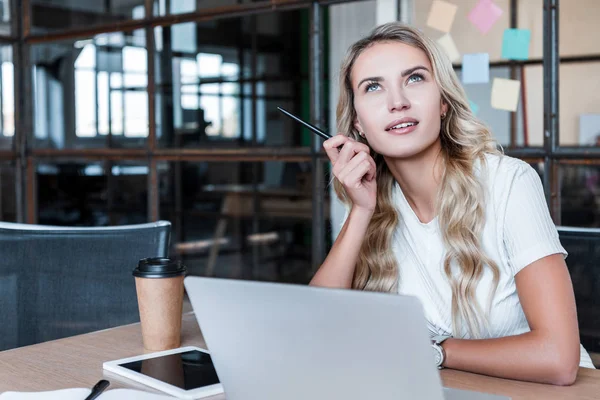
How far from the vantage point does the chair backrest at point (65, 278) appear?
1.68m

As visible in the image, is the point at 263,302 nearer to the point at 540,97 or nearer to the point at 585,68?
the point at 540,97

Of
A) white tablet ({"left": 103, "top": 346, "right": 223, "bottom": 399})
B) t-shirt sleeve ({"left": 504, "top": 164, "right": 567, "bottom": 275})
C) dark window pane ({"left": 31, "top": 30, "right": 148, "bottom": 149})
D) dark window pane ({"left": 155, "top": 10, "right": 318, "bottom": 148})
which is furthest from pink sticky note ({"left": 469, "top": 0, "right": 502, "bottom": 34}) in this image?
dark window pane ({"left": 155, "top": 10, "right": 318, "bottom": 148})

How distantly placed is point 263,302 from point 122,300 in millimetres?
1047

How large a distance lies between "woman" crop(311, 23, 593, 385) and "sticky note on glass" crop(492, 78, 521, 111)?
0.85 m

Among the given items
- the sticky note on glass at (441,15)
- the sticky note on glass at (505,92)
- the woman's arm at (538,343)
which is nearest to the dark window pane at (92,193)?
the sticky note on glass at (441,15)

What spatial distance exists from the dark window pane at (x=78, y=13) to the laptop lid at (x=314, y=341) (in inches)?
101

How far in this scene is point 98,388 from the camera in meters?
1.02

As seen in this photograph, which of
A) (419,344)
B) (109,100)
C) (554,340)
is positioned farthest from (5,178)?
(419,344)

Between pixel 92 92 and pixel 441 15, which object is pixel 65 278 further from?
pixel 92 92

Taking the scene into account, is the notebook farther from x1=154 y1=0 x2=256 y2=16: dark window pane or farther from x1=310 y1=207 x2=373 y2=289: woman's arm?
x1=154 y1=0 x2=256 y2=16: dark window pane

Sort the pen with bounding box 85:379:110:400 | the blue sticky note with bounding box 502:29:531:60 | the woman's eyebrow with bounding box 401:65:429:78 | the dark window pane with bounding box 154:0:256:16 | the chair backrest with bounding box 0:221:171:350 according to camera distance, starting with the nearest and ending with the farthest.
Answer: the pen with bounding box 85:379:110:400 → the woman's eyebrow with bounding box 401:65:429:78 → the chair backrest with bounding box 0:221:171:350 → the blue sticky note with bounding box 502:29:531:60 → the dark window pane with bounding box 154:0:256:16

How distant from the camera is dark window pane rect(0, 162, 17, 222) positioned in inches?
145

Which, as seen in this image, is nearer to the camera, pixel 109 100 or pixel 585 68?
pixel 585 68

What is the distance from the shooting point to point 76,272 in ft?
5.69
